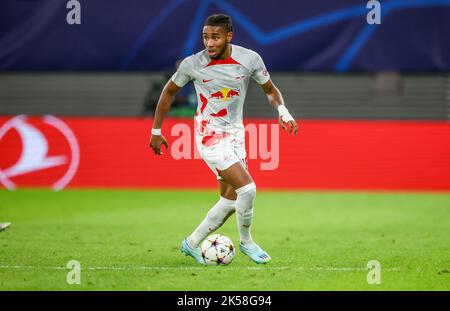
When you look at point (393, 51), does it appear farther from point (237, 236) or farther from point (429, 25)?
point (237, 236)

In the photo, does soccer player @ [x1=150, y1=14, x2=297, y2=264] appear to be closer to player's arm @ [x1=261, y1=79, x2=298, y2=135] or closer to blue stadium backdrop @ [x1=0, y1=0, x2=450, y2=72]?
player's arm @ [x1=261, y1=79, x2=298, y2=135]

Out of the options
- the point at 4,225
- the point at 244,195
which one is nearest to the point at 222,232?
the point at 4,225

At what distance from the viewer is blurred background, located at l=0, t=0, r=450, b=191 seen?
12531mm

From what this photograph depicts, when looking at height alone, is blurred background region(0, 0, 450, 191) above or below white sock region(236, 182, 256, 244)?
above

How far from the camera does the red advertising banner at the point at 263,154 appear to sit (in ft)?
44.3

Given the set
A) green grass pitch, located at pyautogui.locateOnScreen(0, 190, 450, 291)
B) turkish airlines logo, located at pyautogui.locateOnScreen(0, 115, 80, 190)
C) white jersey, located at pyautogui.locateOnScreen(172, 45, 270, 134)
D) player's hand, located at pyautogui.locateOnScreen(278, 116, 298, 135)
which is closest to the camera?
green grass pitch, located at pyautogui.locateOnScreen(0, 190, 450, 291)

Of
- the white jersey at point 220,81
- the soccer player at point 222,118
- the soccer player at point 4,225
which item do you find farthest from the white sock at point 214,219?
the soccer player at point 4,225

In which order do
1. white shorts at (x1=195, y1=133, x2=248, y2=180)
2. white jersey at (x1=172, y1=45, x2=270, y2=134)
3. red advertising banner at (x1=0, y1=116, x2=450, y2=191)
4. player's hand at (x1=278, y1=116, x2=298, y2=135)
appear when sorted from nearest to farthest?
player's hand at (x1=278, y1=116, x2=298, y2=135), white shorts at (x1=195, y1=133, x2=248, y2=180), white jersey at (x1=172, y1=45, x2=270, y2=134), red advertising banner at (x1=0, y1=116, x2=450, y2=191)

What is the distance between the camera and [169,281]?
269 inches

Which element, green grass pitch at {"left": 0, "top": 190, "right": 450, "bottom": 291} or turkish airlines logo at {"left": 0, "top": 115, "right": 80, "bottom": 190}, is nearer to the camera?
green grass pitch at {"left": 0, "top": 190, "right": 450, "bottom": 291}

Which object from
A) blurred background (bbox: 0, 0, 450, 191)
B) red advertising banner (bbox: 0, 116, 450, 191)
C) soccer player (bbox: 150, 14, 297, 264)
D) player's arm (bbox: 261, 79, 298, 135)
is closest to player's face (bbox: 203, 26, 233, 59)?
soccer player (bbox: 150, 14, 297, 264)

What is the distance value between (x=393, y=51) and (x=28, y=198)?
557 cm

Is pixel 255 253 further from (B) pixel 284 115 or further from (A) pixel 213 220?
(B) pixel 284 115

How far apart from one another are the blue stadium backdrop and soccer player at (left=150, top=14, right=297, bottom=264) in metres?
4.70
